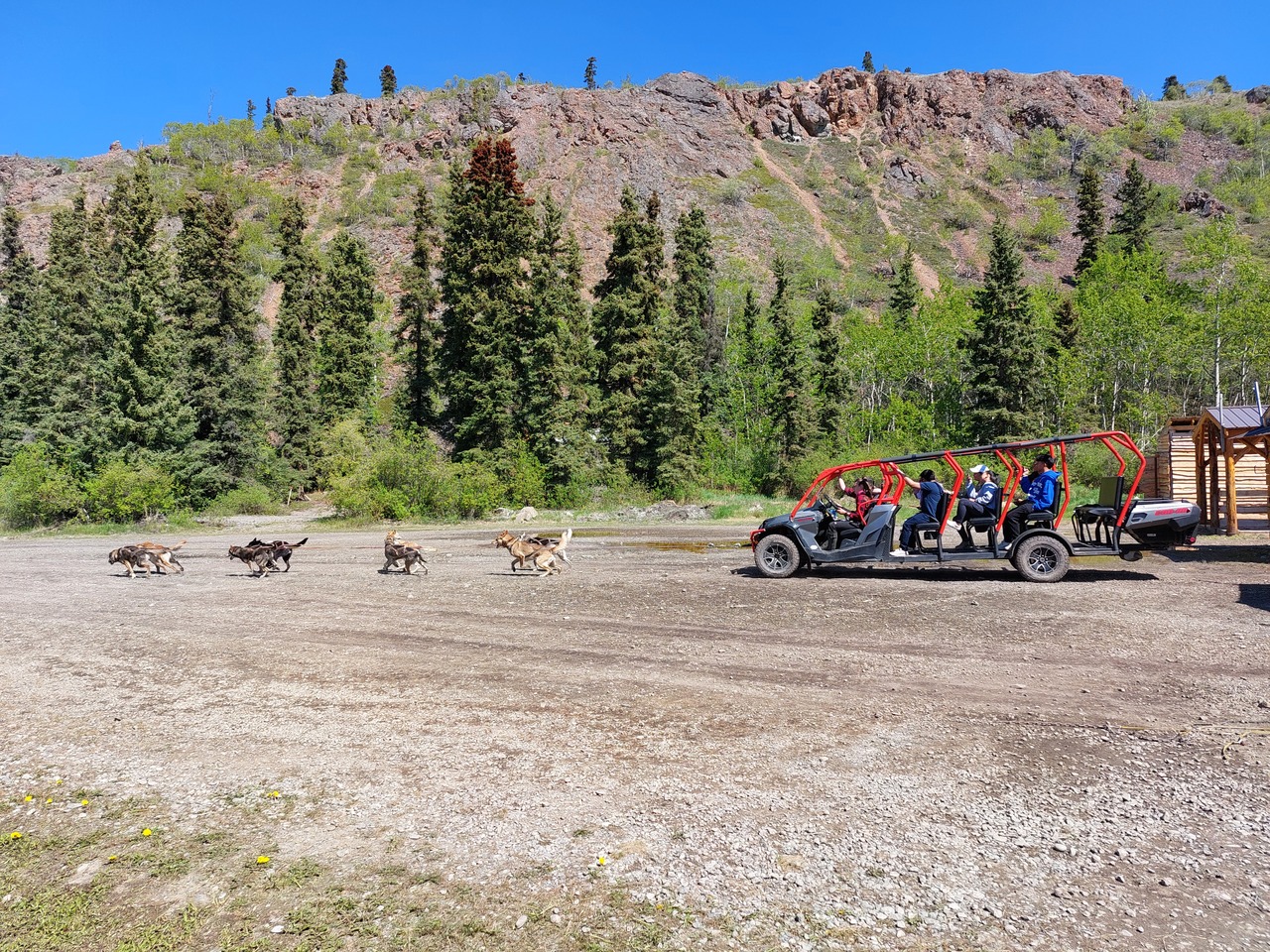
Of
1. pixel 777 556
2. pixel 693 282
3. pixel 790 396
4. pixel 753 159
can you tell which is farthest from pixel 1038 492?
pixel 753 159

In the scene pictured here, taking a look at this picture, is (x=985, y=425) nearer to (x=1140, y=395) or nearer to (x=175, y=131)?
(x=1140, y=395)

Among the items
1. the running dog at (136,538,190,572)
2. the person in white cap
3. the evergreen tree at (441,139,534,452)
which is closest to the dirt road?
the person in white cap

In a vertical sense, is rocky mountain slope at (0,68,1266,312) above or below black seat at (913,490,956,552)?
above

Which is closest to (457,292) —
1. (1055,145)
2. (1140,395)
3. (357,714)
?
(357,714)

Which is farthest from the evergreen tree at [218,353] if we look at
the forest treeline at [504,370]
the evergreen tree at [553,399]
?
the evergreen tree at [553,399]

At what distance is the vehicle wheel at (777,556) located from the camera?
1357 cm

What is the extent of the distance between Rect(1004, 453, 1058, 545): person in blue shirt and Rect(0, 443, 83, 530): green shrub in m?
39.3

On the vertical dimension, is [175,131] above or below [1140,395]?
above

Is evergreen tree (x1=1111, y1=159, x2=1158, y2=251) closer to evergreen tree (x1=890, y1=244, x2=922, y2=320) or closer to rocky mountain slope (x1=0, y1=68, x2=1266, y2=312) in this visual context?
rocky mountain slope (x1=0, y1=68, x2=1266, y2=312)

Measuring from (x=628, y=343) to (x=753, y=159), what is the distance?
86859 mm

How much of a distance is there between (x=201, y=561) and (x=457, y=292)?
21150mm

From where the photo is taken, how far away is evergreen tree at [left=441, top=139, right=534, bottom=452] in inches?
1426

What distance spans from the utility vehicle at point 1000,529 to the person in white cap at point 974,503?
94 mm

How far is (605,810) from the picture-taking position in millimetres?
4555
